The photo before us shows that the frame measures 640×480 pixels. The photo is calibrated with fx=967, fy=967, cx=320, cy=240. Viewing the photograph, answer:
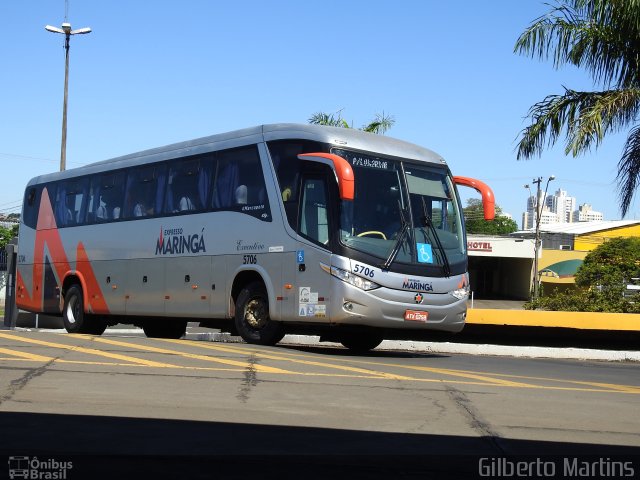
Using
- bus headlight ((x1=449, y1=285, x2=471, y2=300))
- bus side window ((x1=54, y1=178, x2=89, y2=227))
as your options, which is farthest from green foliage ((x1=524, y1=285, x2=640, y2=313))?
bus side window ((x1=54, y1=178, x2=89, y2=227))

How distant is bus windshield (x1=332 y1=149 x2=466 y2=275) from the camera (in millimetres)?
14164

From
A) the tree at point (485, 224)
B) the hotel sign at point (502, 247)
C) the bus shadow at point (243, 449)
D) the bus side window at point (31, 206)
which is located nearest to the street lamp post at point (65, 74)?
the bus side window at point (31, 206)

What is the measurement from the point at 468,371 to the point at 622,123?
30.5ft

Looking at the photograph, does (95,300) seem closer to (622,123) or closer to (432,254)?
(432,254)

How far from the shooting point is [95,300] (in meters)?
20.4

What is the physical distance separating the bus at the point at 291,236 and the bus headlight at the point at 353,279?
17 mm

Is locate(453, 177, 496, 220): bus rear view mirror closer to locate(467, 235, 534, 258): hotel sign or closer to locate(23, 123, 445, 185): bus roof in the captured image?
locate(23, 123, 445, 185): bus roof

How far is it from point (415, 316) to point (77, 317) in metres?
9.45

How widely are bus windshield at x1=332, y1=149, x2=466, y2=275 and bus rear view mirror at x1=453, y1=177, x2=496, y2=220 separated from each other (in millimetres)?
545

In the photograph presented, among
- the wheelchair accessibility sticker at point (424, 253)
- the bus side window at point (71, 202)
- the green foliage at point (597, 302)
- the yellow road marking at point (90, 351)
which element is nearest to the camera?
the yellow road marking at point (90, 351)

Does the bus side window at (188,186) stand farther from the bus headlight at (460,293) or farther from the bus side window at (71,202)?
the bus headlight at (460,293)

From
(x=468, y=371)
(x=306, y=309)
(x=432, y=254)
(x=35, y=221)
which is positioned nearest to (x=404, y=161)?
(x=432, y=254)

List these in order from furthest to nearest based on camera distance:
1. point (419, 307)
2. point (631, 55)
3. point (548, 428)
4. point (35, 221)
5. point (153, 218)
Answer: point (35, 221), point (631, 55), point (153, 218), point (419, 307), point (548, 428)

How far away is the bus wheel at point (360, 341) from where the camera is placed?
16875mm
